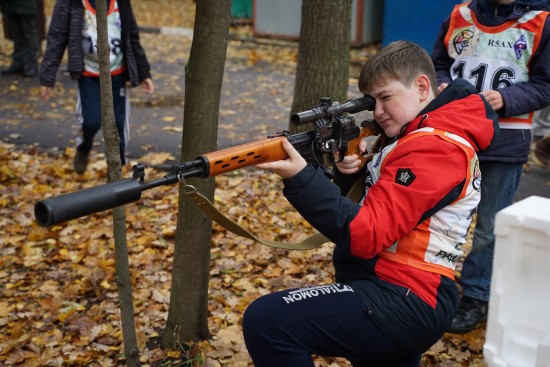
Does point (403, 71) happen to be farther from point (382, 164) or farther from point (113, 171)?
point (113, 171)

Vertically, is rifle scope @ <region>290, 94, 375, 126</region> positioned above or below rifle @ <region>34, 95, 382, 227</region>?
above

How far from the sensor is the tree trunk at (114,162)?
297 centimetres

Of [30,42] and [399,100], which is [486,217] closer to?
[399,100]

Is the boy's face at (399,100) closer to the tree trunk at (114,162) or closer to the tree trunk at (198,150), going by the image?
the tree trunk at (198,150)

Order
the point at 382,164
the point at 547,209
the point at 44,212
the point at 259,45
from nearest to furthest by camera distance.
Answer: the point at 547,209 < the point at 44,212 < the point at 382,164 < the point at 259,45

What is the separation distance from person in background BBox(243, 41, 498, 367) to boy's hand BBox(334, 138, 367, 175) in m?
0.24

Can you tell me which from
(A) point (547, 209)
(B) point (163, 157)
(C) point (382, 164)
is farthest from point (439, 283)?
(B) point (163, 157)

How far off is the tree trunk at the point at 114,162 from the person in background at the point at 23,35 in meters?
8.28

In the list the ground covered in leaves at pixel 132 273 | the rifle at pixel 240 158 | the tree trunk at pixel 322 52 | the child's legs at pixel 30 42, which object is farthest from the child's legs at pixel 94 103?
the child's legs at pixel 30 42

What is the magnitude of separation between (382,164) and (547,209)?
83 cm

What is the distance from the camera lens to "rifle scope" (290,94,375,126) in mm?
2447

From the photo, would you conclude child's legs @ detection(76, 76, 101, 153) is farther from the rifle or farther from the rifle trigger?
the rifle trigger

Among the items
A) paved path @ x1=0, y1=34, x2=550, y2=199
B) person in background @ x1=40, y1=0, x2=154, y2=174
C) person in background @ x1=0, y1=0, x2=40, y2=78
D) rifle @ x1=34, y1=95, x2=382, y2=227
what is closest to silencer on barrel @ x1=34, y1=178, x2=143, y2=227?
rifle @ x1=34, y1=95, x2=382, y2=227

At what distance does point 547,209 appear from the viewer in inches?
72.9
